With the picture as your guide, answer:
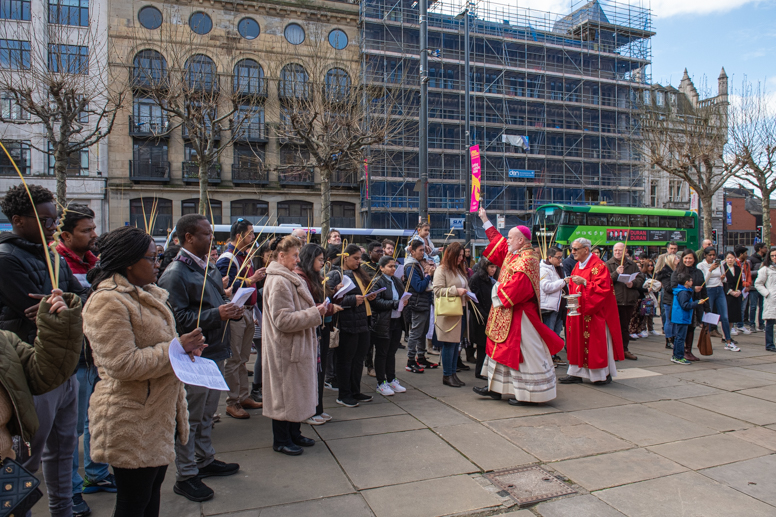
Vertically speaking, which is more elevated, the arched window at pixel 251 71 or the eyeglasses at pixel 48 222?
the arched window at pixel 251 71

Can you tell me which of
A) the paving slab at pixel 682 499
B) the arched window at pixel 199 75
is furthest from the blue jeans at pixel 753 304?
the arched window at pixel 199 75

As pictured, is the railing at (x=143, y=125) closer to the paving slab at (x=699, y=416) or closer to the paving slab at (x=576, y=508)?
the paving slab at (x=699, y=416)

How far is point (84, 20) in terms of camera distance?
27.4m

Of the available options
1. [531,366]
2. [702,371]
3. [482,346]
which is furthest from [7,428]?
[702,371]

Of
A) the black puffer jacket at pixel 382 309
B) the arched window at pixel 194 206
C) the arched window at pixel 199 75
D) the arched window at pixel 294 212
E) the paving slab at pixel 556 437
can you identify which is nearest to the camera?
the paving slab at pixel 556 437

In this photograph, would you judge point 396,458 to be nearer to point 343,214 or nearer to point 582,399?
point 582,399

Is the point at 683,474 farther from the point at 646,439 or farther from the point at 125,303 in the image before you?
the point at 125,303

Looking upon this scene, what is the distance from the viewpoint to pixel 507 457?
425 centimetres

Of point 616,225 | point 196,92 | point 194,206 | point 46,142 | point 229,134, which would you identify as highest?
point 229,134

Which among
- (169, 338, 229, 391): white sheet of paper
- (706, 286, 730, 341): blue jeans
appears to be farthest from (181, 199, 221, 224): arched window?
(169, 338, 229, 391): white sheet of paper

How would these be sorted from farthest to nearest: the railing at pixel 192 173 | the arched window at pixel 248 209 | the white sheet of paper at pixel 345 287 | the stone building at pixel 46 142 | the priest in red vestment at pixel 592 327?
the arched window at pixel 248 209 → the railing at pixel 192 173 → the stone building at pixel 46 142 → the priest in red vestment at pixel 592 327 → the white sheet of paper at pixel 345 287

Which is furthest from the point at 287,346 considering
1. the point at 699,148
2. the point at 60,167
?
the point at 699,148

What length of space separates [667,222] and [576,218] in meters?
6.06

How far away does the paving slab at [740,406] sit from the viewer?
17.6ft
